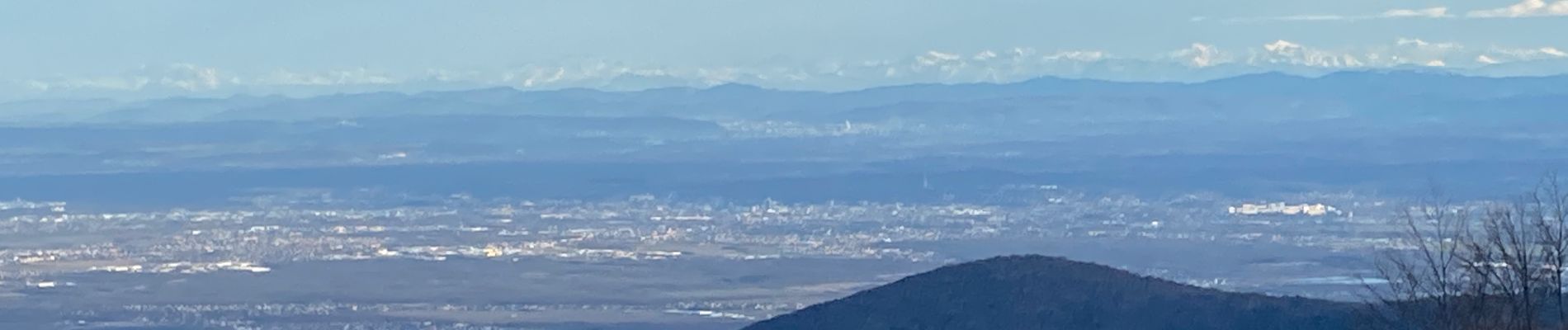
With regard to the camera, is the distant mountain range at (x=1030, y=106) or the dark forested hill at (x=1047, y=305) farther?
the distant mountain range at (x=1030, y=106)

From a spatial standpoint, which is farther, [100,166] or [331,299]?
[100,166]

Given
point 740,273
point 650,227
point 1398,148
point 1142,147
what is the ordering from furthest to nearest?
point 1142,147 → point 1398,148 → point 650,227 → point 740,273

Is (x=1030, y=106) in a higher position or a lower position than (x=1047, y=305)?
higher

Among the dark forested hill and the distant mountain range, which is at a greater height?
the distant mountain range

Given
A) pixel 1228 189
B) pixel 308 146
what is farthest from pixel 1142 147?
pixel 308 146

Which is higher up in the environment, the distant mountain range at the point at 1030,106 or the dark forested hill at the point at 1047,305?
the distant mountain range at the point at 1030,106

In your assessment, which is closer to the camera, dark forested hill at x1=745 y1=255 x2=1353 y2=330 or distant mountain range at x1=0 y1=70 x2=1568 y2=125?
dark forested hill at x1=745 y1=255 x2=1353 y2=330

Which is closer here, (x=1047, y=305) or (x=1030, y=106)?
(x=1047, y=305)

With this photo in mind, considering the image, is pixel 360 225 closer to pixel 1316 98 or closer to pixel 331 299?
pixel 331 299
